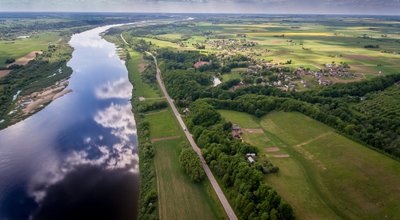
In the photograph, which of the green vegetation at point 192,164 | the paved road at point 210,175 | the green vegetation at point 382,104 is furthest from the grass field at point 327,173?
the green vegetation at point 382,104

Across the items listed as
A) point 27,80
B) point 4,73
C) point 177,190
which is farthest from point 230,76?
point 4,73

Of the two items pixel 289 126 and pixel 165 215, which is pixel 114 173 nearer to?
pixel 165 215

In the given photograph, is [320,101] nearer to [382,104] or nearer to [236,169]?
[382,104]

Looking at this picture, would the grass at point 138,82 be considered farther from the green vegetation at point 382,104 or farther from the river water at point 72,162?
the green vegetation at point 382,104

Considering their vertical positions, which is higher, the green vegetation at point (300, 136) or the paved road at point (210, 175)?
the green vegetation at point (300, 136)

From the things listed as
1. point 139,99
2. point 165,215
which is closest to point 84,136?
point 139,99

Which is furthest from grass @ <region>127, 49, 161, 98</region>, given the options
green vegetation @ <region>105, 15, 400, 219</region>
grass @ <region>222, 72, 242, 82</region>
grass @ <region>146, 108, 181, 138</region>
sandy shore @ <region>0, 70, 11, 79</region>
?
sandy shore @ <region>0, 70, 11, 79</region>
